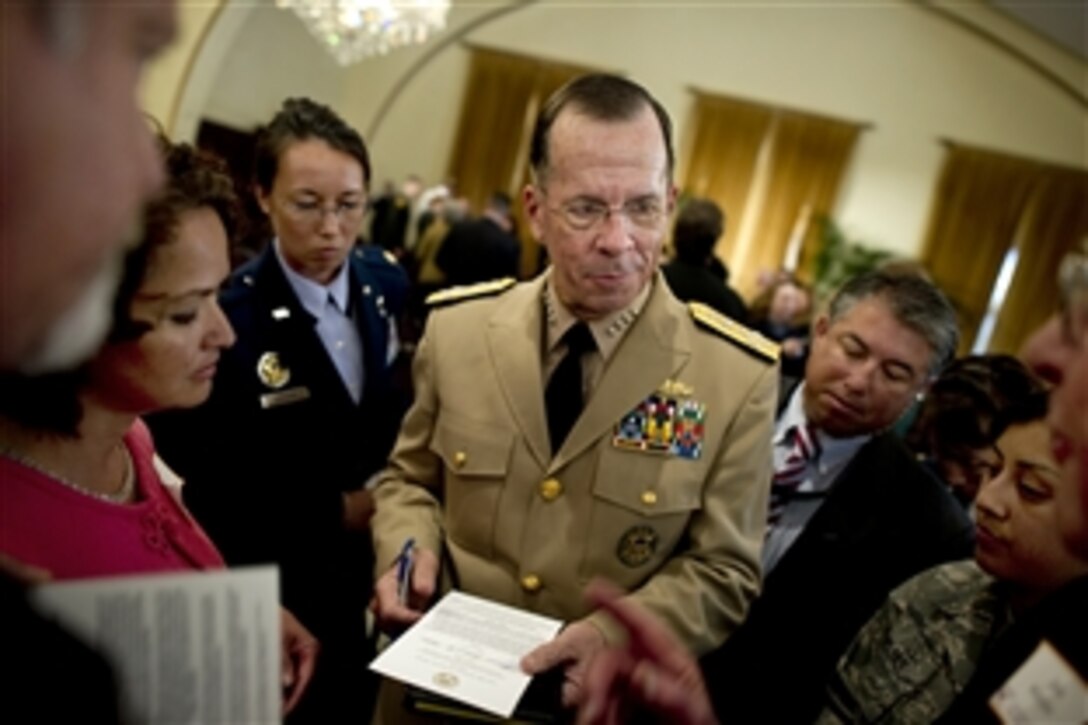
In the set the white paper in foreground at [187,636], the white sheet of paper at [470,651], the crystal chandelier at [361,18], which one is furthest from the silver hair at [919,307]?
the crystal chandelier at [361,18]

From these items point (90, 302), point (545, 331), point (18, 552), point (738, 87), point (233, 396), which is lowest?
point (233, 396)

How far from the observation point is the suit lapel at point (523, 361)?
4.57ft

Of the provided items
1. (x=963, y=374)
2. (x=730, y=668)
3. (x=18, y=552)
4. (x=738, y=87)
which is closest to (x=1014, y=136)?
(x=738, y=87)

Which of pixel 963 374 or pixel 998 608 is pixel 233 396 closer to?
pixel 998 608

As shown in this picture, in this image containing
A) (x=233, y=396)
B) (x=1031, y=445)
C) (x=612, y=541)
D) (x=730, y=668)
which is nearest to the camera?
(x=1031, y=445)

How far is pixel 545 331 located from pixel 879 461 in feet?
2.83

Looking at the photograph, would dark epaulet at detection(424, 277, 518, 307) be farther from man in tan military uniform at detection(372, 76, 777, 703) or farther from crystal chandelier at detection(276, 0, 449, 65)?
crystal chandelier at detection(276, 0, 449, 65)

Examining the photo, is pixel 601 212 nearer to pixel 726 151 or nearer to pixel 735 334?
pixel 735 334

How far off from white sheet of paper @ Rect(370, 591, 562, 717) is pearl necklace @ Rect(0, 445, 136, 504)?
433 mm

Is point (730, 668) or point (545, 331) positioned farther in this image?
point (730, 668)

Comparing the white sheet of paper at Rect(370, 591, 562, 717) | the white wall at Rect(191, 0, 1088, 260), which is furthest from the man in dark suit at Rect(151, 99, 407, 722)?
the white wall at Rect(191, 0, 1088, 260)

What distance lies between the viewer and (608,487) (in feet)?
4.43

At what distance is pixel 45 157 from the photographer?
469 millimetres

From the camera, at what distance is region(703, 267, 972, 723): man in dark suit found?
62.4 inches
